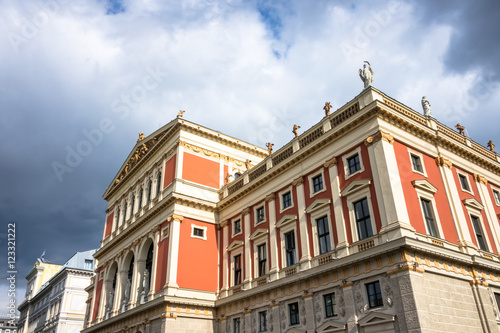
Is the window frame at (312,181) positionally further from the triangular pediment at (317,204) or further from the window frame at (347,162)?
the window frame at (347,162)

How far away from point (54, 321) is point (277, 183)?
2159 inches

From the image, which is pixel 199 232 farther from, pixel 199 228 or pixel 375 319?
pixel 375 319

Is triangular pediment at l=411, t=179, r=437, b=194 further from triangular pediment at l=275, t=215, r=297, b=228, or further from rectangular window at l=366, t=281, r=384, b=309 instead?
triangular pediment at l=275, t=215, r=297, b=228

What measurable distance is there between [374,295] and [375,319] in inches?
44.5

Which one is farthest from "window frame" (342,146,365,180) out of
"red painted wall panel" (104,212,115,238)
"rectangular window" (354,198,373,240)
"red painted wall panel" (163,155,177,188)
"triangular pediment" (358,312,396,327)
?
"red painted wall panel" (104,212,115,238)

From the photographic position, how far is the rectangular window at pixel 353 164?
2300 centimetres

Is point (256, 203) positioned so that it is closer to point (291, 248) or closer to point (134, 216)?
point (291, 248)

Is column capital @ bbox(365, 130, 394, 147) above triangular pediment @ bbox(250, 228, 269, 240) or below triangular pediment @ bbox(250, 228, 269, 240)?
above

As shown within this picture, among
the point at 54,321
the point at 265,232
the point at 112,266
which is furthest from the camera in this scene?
the point at 54,321

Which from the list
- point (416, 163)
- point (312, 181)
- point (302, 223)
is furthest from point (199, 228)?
point (416, 163)

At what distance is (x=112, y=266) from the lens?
40281 mm

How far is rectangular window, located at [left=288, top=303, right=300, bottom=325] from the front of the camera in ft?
76.7

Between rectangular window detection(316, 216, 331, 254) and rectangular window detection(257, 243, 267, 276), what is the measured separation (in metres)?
5.45

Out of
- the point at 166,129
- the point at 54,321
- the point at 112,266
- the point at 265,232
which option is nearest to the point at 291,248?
the point at 265,232
